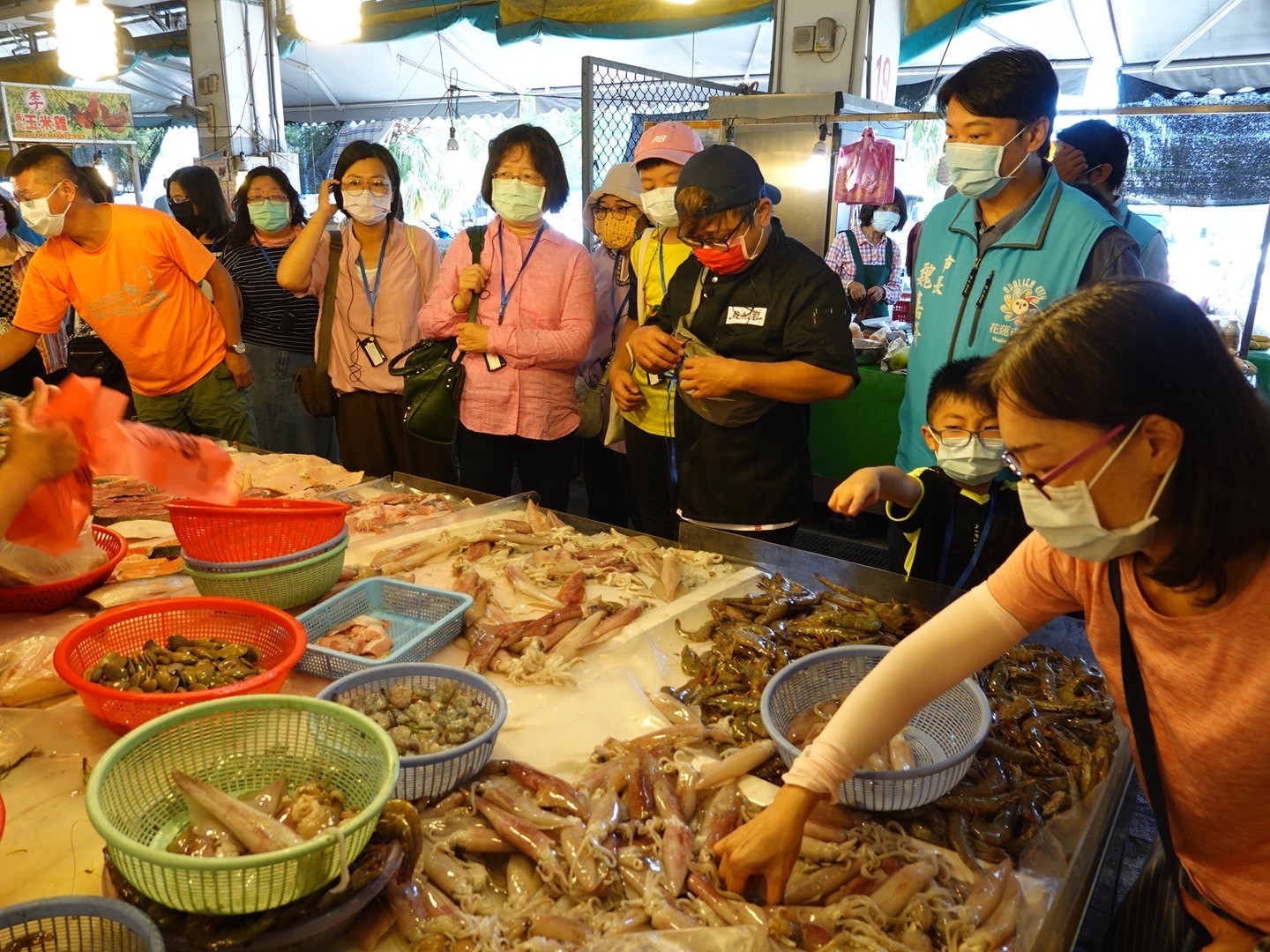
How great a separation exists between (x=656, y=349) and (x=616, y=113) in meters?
4.05

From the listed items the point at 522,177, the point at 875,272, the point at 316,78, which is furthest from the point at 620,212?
the point at 316,78

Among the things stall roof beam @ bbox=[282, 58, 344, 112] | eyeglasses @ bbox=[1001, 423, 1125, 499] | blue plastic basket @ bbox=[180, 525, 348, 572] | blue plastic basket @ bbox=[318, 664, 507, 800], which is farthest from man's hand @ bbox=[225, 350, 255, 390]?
stall roof beam @ bbox=[282, 58, 344, 112]

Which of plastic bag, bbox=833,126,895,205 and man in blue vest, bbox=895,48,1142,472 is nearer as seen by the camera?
man in blue vest, bbox=895,48,1142,472

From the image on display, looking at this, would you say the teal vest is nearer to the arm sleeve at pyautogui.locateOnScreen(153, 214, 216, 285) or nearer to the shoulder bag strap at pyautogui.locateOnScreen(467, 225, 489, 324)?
the shoulder bag strap at pyautogui.locateOnScreen(467, 225, 489, 324)

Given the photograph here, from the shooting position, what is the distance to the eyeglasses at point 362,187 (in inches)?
175

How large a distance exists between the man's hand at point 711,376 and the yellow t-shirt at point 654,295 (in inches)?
16.6

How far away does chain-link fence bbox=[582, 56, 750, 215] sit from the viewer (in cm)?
609

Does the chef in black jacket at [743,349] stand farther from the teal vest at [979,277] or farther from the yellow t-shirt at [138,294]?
the yellow t-shirt at [138,294]

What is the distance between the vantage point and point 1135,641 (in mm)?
1506

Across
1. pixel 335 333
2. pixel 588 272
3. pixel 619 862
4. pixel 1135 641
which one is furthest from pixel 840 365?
pixel 335 333

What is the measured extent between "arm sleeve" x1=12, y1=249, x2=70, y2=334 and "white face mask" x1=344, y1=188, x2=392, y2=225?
1.42 m

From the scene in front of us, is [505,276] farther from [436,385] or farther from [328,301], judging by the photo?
[328,301]

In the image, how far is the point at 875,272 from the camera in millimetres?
8172

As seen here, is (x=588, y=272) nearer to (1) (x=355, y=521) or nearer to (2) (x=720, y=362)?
(2) (x=720, y=362)
